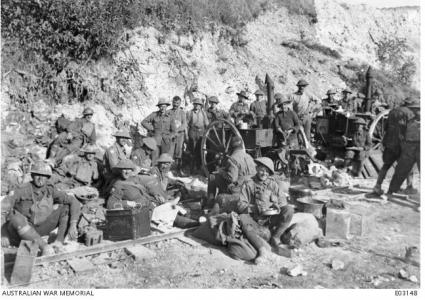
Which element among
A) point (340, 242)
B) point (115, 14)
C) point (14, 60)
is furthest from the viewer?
point (115, 14)

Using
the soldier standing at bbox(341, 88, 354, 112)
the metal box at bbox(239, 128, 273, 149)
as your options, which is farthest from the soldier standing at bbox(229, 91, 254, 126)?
the soldier standing at bbox(341, 88, 354, 112)

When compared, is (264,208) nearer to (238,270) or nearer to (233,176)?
(238,270)

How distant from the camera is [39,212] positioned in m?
5.53

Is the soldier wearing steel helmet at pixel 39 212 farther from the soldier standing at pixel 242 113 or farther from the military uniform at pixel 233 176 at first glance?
the soldier standing at pixel 242 113

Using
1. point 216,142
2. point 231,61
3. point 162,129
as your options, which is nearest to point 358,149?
point 216,142

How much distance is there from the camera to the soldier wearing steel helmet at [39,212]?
5270mm

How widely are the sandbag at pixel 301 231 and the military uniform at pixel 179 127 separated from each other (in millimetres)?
4239

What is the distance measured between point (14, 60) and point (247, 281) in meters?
8.82

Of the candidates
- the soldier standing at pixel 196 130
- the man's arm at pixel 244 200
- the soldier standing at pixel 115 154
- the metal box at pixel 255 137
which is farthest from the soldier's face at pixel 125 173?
the soldier standing at pixel 196 130

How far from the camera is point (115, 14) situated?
41.1 ft

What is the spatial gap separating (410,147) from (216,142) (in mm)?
3581

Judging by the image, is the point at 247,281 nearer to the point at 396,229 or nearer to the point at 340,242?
the point at 340,242

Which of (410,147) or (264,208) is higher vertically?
(410,147)

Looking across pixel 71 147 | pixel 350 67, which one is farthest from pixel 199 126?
pixel 350 67
